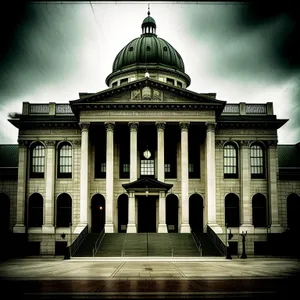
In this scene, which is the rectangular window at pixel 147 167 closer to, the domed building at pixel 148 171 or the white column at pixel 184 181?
the domed building at pixel 148 171

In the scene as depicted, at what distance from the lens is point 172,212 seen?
50281 mm

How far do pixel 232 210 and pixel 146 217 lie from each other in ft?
31.4

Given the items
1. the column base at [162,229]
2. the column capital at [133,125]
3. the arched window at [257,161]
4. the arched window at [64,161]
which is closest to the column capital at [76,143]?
the arched window at [64,161]

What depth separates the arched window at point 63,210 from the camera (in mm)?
49844

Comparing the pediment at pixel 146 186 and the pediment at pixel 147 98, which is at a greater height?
the pediment at pixel 147 98

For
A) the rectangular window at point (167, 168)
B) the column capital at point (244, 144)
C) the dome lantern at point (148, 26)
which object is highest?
the dome lantern at point (148, 26)

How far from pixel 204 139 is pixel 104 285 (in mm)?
33518

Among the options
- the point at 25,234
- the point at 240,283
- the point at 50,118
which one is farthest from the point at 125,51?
the point at 240,283

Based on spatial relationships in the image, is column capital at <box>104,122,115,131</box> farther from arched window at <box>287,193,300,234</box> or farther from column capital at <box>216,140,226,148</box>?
arched window at <box>287,193,300,234</box>

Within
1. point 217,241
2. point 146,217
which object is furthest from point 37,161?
point 217,241

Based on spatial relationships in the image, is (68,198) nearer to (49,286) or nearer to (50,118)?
(50,118)

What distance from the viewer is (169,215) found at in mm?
50312

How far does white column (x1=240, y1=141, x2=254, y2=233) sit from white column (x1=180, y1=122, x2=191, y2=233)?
7309 mm

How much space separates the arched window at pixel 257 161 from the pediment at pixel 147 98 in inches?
291
